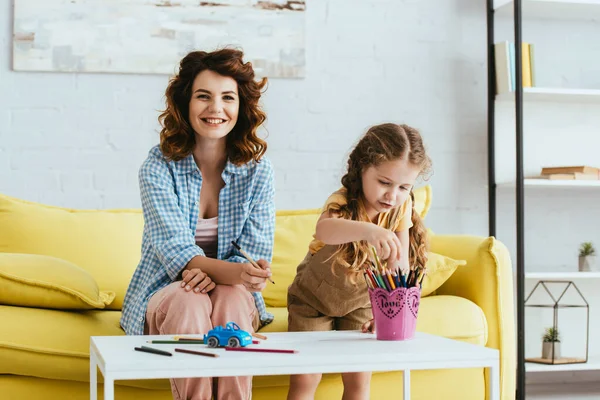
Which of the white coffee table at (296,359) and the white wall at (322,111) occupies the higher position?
the white wall at (322,111)

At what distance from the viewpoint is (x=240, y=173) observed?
1998 mm

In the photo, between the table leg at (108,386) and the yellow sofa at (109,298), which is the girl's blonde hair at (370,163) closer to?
the yellow sofa at (109,298)

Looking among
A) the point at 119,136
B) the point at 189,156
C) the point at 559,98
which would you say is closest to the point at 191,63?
the point at 189,156

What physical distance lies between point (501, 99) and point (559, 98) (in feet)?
0.73

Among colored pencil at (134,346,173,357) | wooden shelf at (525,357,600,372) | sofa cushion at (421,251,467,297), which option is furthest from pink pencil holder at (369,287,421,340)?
wooden shelf at (525,357,600,372)

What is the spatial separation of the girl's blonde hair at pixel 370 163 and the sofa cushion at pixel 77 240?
2.59 ft

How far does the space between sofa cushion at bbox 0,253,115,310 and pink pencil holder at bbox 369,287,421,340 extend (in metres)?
0.82

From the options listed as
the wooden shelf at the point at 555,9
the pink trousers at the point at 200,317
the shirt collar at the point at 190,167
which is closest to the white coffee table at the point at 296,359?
the pink trousers at the point at 200,317

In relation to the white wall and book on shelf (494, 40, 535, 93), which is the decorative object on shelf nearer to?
the white wall

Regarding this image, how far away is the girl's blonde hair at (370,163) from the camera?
176cm

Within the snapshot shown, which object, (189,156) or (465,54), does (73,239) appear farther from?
(465,54)

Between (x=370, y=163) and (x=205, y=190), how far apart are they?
446 millimetres

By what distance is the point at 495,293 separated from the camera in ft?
7.53

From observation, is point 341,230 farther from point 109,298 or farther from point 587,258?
point 587,258
